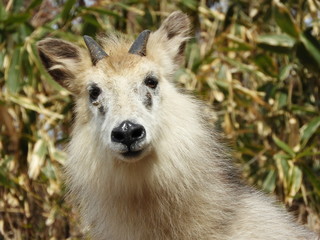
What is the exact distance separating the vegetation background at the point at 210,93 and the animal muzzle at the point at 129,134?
1845 millimetres

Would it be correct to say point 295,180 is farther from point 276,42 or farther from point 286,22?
point 286,22

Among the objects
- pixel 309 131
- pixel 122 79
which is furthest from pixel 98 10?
pixel 122 79

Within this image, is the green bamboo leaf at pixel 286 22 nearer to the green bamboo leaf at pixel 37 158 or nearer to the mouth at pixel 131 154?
the green bamboo leaf at pixel 37 158

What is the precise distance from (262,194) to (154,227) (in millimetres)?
738

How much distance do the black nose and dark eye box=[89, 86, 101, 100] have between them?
0.37 metres

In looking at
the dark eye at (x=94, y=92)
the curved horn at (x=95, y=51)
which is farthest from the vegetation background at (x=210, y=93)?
the dark eye at (x=94, y=92)

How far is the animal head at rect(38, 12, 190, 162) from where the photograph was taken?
9.92 feet

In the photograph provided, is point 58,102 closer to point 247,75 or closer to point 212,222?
point 247,75

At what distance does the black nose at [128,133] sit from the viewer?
2943 millimetres

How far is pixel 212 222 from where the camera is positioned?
3221 millimetres

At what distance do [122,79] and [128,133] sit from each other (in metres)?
0.38

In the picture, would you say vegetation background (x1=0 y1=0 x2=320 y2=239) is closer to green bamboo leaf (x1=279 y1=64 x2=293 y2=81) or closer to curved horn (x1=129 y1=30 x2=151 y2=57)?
green bamboo leaf (x1=279 y1=64 x2=293 y2=81)

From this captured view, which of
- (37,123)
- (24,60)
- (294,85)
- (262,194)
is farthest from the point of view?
(294,85)

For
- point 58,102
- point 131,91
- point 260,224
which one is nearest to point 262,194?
point 260,224
